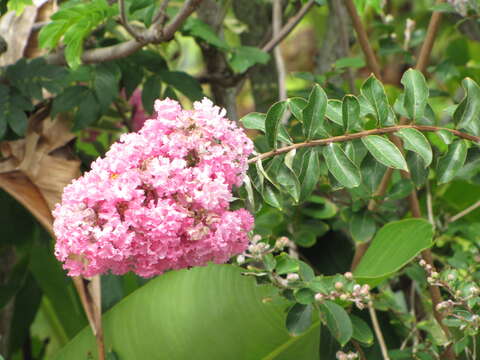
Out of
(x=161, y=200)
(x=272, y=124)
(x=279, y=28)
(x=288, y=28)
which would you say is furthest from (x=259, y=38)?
(x=161, y=200)

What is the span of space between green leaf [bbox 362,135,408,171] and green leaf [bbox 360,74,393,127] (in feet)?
0.12

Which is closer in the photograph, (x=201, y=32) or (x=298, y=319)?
(x=298, y=319)

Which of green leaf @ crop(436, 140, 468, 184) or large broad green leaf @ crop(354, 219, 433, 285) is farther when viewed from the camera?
large broad green leaf @ crop(354, 219, 433, 285)

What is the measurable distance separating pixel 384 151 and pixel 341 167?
65 mm

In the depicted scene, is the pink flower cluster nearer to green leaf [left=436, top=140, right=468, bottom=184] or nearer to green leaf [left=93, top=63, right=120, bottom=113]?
green leaf [left=436, top=140, right=468, bottom=184]

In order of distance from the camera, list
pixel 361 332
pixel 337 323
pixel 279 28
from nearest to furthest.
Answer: pixel 337 323
pixel 361 332
pixel 279 28

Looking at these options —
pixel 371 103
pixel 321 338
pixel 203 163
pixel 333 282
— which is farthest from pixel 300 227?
pixel 203 163

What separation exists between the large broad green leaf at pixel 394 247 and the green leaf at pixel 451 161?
167 mm

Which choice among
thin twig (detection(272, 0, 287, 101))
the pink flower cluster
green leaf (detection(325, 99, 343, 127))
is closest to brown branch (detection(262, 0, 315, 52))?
thin twig (detection(272, 0, 287, 101))

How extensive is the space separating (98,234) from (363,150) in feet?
1.50

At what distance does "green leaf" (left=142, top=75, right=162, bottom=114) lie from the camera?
1.68 metres

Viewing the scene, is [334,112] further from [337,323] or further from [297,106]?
[337,323]

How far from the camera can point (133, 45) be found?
4.82 feet

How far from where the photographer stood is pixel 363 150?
1167 mm
